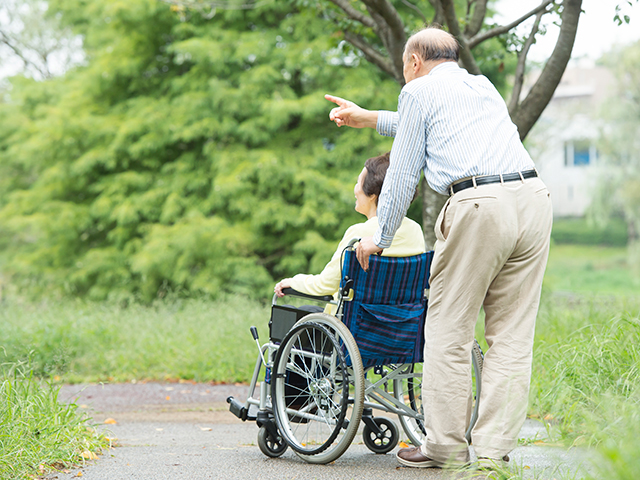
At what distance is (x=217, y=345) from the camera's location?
6180 mm

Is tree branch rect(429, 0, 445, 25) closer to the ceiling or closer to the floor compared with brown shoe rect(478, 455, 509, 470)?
closer to the ceiling

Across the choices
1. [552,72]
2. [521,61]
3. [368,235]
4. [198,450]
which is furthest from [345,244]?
[521,61]

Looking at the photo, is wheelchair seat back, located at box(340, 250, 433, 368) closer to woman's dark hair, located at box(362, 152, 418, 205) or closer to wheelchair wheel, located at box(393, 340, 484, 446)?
wheelchair wheel, located at box(393, 340, 484, 446)

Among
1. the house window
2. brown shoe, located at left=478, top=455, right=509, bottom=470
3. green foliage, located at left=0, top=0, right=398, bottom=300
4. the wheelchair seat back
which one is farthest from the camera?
the house window

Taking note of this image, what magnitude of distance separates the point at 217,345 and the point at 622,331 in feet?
11.9

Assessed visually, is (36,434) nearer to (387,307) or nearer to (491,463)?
(387,307)

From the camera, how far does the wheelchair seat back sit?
285 cm

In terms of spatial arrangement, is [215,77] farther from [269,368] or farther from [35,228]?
[269,368]

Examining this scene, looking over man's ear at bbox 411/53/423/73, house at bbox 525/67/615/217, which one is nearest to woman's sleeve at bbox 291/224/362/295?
man's ear at bbox 411/53/423/73

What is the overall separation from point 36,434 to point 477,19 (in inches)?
189

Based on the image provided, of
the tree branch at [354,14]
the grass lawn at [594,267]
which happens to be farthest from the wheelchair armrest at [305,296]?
the grass lawn at [594,267]

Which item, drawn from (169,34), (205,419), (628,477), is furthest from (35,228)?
(628,477)

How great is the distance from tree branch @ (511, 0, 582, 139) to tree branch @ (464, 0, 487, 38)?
76 cm

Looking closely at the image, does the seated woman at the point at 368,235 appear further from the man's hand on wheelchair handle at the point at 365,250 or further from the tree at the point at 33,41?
the tree at the point at 33,41
